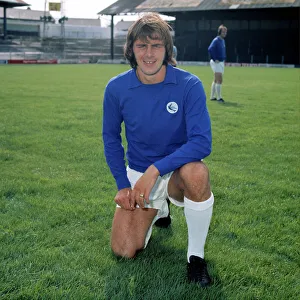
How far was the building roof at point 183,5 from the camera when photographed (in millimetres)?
36281

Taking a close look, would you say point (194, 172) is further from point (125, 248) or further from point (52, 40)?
point (52, 40)

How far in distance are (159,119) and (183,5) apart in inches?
1581

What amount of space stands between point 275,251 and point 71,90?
12991 mm

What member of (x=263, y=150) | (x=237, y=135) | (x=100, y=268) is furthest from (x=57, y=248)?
(x=237, y=135)

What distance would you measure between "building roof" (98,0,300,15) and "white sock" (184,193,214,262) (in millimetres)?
35297

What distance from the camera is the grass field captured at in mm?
2713

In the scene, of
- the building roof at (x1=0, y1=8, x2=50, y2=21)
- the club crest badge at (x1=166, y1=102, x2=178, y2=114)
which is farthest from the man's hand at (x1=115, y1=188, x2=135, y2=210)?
the building roof at (x1=0, y1=8, x2=50, y2=21)

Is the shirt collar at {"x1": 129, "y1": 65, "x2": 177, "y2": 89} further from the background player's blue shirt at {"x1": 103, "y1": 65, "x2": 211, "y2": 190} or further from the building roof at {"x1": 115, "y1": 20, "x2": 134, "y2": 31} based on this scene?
the building roof at {"x1": 115, "y1": 20, "x2": 134, "y2": 31}

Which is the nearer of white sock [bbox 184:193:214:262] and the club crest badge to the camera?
white sock [bbox 184:193:214:262]

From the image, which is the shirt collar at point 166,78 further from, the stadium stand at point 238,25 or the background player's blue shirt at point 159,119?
the stadium stand at point 238,25

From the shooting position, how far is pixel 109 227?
12.0 ft

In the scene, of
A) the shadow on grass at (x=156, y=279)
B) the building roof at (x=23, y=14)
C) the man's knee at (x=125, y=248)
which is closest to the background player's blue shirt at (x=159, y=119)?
the man's knee at (x=125, y=248)

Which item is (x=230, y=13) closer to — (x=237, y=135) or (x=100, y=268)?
(x=237, y=135)

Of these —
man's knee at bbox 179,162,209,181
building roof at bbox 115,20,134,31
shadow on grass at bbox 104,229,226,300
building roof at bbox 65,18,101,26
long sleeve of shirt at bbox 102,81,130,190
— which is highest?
building roof at bbox 65,18,101,26
